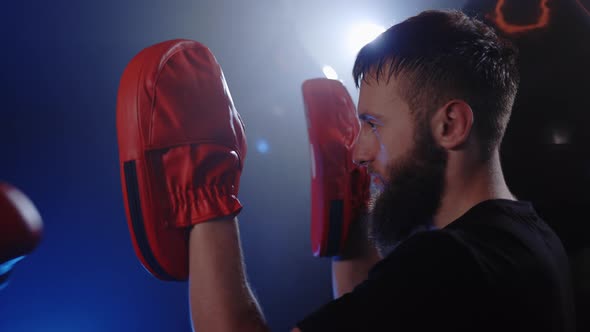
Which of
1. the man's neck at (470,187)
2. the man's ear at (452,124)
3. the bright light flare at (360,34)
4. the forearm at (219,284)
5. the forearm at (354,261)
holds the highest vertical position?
the bright light flare at (360,34)

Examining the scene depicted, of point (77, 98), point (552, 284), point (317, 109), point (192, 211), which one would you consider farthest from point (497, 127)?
point (77, 98)

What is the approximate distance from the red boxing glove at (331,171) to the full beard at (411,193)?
0.54 ft

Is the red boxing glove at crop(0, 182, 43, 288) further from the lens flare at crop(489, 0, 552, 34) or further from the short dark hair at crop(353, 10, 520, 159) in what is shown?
the lens flare at crop(489, 0, 552, 34)

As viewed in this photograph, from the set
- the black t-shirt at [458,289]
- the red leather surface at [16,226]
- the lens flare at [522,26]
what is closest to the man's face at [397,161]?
the black t-shirt at [458,289]

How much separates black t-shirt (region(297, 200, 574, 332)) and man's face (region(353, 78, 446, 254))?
147 mm

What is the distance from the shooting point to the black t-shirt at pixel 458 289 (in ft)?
1.60

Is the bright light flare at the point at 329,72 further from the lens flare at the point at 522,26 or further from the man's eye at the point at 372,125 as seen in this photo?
the man's eye at the point at 372,125

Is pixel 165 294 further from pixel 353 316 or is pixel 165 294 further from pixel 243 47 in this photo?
pixel 353 316

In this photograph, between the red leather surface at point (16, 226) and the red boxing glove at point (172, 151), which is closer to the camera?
the red boxing glove at point (172, 151)

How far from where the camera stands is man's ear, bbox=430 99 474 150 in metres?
0.69

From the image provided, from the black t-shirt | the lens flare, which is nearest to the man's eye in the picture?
the black t-shirt

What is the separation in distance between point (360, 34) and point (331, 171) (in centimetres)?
156

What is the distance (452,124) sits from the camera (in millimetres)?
701

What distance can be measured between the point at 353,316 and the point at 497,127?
463 mm
